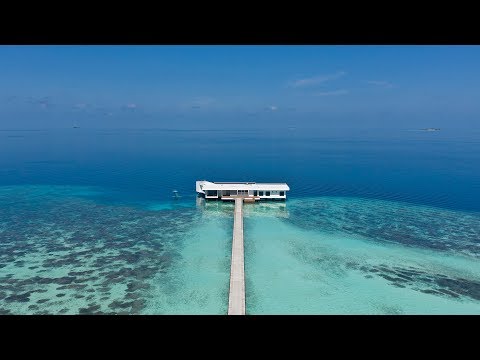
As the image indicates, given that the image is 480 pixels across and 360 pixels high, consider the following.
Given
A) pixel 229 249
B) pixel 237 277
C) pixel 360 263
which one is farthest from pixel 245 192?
pixel 237 277

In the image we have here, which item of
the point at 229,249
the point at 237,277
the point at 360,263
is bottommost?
the point at 360,263

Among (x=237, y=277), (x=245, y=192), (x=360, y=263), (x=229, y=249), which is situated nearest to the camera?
(x=237, y=277)

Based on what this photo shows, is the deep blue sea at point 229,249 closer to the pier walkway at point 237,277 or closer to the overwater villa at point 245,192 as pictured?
the pier walkway at point 237,277

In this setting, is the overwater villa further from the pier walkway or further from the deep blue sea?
the pier walkway

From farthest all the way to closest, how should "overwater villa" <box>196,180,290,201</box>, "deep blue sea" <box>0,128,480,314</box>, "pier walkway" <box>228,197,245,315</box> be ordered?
"overwater villa" <box>196,180,290,201</box>, "deep blue sea" <box>0,128,480,314</box>, "pier walkway" <box>228,197,245,315</box>

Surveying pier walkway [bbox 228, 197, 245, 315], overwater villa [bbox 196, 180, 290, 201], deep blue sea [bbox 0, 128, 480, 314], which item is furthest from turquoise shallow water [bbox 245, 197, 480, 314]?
overwater villa [bbox 196, 180, 290, 201]

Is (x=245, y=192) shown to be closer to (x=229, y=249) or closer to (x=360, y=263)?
(x=229, y=249)
